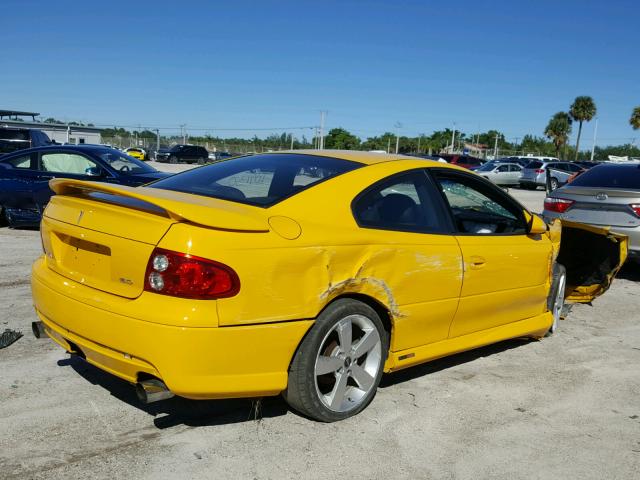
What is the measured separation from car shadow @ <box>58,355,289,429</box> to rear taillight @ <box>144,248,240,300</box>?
91 centimetres

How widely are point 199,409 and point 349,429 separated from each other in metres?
0.86

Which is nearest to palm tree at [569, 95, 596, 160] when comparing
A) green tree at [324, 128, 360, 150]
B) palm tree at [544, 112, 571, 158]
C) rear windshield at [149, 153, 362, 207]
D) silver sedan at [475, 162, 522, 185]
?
palm tree at [544, 112, 571, 158]

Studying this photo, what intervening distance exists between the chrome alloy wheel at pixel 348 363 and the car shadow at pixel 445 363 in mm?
540

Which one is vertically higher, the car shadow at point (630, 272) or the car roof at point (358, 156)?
the car roof at point (358, 156)

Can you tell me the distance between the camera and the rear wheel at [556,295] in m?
5.32

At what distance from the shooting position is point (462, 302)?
406cm

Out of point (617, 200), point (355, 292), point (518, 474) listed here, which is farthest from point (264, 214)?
point (617, 200)

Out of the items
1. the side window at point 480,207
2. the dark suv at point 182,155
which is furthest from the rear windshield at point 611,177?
the dark suv at point 182,155

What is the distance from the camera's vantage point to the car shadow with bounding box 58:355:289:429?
11.4 ft

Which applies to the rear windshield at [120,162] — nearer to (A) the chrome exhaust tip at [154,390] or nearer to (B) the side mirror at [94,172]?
(B) the side mirror at [94,172]

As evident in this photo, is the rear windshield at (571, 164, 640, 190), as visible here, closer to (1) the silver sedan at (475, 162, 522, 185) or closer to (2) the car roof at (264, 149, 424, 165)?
(2) the car roof at (264, 149, 424, 165)

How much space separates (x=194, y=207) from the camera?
121 inches

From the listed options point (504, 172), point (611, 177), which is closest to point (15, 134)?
point (611, 177)

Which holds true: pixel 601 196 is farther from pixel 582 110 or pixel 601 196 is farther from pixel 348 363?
pixel 582 110
